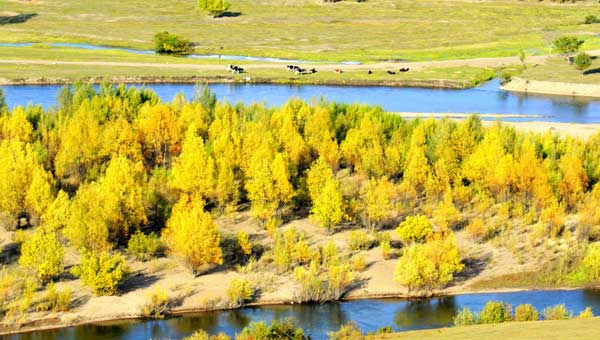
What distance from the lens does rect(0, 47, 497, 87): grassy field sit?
10450 cm

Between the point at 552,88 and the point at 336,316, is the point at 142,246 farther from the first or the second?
the point at 552,88

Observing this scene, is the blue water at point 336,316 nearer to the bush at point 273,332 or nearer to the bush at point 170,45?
the bush at point 273,332

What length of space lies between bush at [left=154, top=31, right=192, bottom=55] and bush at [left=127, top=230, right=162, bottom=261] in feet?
271

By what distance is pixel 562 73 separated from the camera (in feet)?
365

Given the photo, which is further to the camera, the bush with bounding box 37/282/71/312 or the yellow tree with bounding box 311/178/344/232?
the yellow tree with bounding box 311/178/344/232

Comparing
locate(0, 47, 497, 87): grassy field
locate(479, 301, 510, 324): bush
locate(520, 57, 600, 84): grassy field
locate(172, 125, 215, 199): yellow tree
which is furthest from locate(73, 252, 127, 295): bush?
locate(520, 57, 600, 84): grassy field

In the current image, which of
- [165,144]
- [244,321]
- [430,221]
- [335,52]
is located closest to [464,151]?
[430,221]

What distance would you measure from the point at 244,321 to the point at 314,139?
22.5m

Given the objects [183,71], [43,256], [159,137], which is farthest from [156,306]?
[183,71]

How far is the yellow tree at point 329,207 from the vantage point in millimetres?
50500

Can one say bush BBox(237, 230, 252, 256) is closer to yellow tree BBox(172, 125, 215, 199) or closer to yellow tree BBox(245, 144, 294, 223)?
yellow tree BBox(245, 144, 294, 223)

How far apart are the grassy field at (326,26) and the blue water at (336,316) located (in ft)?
274

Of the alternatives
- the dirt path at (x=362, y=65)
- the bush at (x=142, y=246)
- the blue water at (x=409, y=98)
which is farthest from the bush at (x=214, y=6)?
the bush at (x=142, y=246)

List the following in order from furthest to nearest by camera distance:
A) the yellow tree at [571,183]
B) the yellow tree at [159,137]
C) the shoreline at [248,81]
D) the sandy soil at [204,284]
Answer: the shoreline at [248,81] → the yellow tree at [159,137] → the yellow tree at [571,183] → the sandy soil at [204,284]
